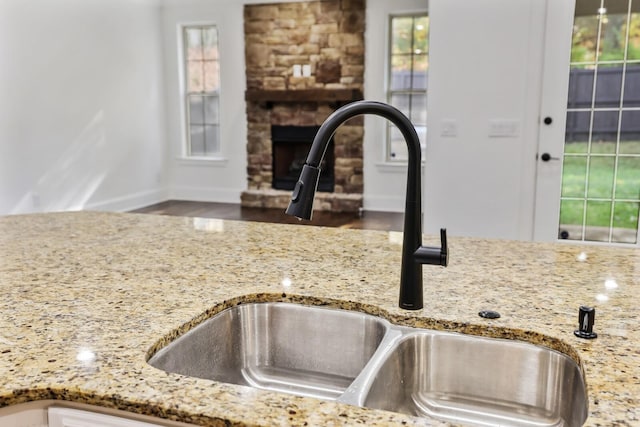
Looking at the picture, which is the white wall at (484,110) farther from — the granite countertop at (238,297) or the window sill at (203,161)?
the window sill at (203,161)

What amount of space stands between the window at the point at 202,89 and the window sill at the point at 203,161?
5.4 inches

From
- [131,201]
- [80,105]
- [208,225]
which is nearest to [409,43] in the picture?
[80,105]

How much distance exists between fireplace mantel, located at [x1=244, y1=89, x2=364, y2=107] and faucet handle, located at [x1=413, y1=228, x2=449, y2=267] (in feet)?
19.1

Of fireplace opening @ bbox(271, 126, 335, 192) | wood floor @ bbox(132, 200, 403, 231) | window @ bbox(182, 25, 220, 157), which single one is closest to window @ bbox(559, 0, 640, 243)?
wood floor @ bbox(132, 200, 403, 231)

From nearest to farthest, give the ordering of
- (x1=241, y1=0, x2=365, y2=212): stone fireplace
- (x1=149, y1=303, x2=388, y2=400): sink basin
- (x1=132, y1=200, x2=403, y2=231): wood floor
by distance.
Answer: (x1=149, y1=303, x2=388, y2=400): sink basin → (x1=132, y1=200, x2=403, y2=231): wood floor → (x1=241, y1=0, x2=365, y2=212): stone fireplace

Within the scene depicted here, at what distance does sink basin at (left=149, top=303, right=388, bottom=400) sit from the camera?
1123 mm

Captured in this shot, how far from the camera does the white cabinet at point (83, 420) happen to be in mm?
778

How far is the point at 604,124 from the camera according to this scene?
4066 mm

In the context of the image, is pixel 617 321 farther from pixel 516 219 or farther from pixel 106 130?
pixel 106 130

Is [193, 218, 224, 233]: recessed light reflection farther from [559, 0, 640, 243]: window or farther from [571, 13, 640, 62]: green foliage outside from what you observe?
[571, 13, 640, 62]: green foliage outside

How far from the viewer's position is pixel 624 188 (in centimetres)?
408

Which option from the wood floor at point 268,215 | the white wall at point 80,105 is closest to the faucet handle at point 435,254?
the wood floor at point 268,215

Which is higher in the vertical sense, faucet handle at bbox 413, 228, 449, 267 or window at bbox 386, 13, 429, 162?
window at bbox 386, 13, 429, 162

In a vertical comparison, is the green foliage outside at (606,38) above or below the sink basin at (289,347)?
above
